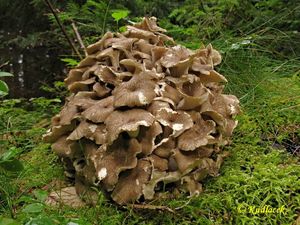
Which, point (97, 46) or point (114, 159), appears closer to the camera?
point (114, 159)

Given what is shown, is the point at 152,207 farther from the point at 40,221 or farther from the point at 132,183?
the point at 40,221

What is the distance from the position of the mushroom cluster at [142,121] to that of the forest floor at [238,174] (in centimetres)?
10

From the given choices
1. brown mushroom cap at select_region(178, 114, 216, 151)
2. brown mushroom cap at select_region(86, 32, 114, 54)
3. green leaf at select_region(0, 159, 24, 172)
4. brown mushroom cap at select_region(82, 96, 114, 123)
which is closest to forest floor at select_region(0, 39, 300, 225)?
green leaf at select_region(0, 159, 24, 172)

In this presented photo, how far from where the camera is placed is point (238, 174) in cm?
207

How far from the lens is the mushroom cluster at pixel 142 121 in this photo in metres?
1.86

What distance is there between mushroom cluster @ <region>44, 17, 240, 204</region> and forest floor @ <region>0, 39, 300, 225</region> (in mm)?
95

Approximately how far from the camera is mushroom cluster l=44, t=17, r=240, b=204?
6.11 feet

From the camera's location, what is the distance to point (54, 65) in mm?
5637

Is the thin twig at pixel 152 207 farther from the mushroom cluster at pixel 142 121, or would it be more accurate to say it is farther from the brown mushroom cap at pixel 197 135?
the brown mushroom cap at pixel 197 135

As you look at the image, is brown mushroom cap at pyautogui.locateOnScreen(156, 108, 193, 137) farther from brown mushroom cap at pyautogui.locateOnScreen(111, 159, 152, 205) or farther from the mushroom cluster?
brown mushroom cap at pyautogui.locateOnScreen(111, 159, 152, 205)

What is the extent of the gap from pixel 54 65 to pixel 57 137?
365cm

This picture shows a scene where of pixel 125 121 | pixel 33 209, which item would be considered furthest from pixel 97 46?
pixel 33 209

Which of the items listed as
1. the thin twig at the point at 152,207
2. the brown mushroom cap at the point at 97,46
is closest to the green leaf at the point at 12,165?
the thin twig at the point at 152,207

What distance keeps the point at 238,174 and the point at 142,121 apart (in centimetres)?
61
